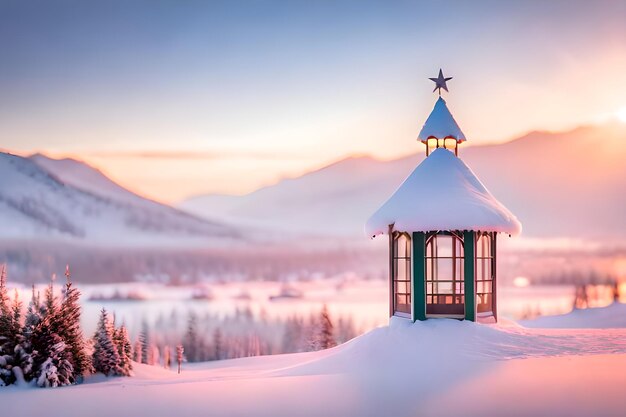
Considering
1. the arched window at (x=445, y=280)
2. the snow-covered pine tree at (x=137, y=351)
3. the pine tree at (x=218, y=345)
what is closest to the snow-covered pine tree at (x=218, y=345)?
the pine tree at (x=218, y=345)

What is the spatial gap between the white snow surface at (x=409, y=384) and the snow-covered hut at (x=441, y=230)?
3.84 ft

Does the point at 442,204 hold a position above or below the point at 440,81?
below

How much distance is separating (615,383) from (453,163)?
9370 millimetres

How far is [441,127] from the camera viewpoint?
24797 millimetres

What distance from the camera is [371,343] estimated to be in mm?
22484

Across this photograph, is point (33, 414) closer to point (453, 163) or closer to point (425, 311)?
point (425, 311)

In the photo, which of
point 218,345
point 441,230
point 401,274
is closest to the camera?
point 441,230

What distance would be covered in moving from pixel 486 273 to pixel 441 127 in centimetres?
501

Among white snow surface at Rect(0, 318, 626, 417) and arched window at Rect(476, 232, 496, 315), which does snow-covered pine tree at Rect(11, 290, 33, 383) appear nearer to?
white snow surface at Rect(0, 318, 626, 417)

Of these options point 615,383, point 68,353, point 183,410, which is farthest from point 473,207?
point 68,353

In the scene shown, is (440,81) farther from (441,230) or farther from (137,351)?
(137,351)

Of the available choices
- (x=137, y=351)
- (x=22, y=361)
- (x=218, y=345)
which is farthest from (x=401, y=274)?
(x=218, y=345)

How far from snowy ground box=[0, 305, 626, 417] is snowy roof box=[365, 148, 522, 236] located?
9.86 feet

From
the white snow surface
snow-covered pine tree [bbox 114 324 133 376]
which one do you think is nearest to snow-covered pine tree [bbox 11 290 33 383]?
the white snow surface
